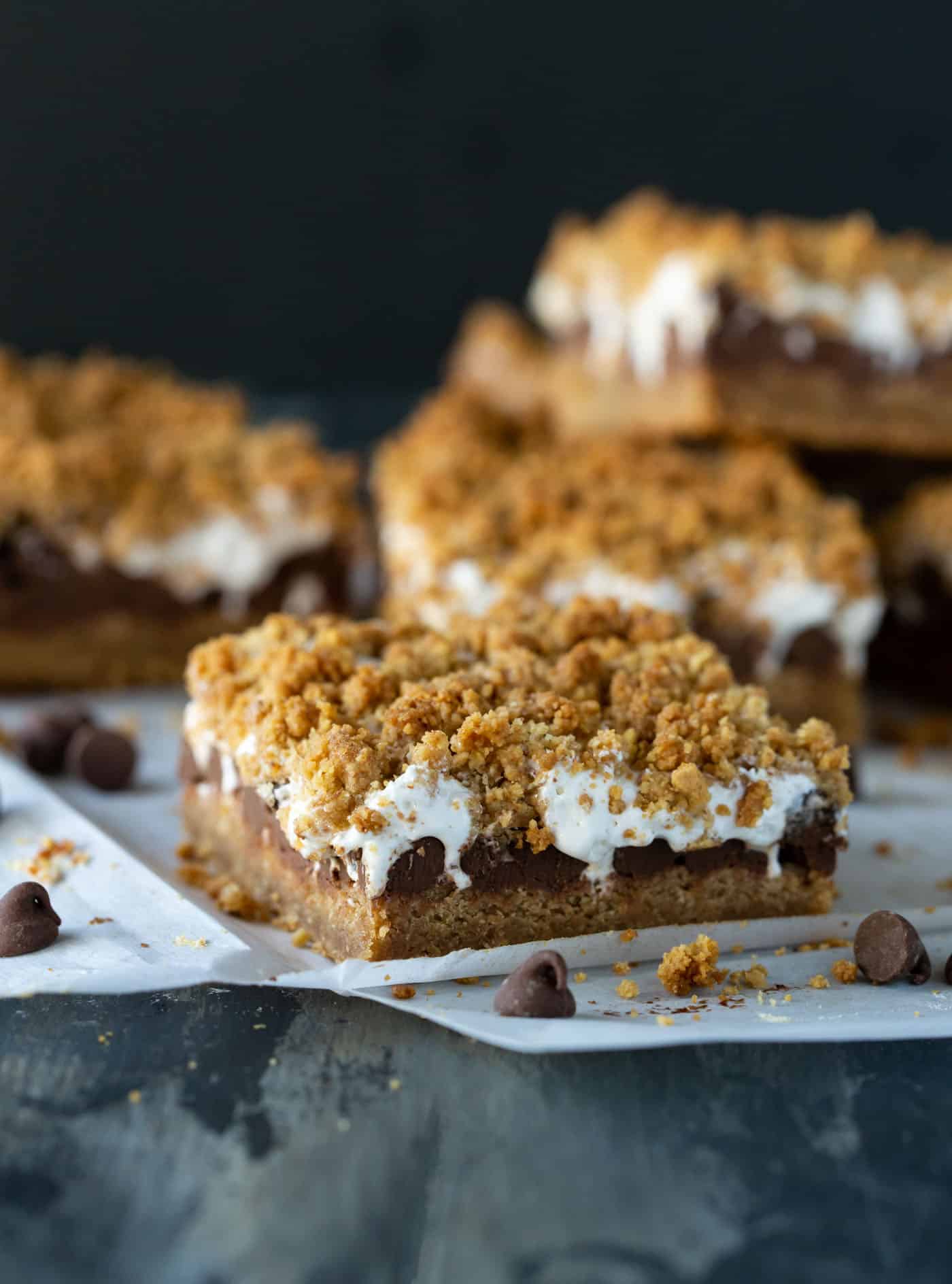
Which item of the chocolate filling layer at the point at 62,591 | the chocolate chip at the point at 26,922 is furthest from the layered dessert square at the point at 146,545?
the chocolate chip at the point at 26,922

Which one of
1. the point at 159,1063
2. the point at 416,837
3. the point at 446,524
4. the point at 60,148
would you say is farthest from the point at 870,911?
the point at 60,148

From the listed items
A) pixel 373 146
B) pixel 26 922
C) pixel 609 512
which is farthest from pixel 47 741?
pixel 373 146

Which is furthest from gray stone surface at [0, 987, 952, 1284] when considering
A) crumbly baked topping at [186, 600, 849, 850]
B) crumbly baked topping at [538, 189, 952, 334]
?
crumbly baked topping at [538, 189, 952, 334]

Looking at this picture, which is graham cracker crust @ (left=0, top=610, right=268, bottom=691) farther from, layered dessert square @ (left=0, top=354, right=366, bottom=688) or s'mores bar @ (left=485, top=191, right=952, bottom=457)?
s'mores bar @ (left=485, top=191, right=952, bottom=457)

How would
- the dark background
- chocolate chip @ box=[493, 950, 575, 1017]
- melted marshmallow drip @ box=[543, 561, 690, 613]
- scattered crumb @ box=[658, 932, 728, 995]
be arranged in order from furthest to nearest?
the dark background < melted marshmallow drip @ box=[543, 561, 690, 613] < scattered crumb @ box=[658, 932, 728, 995] < chocolate chip @ box=[493, 950, 575, 1017]

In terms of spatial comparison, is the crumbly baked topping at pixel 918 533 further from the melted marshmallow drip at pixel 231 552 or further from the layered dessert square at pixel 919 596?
the melted marshmallow drip at pixel 231 552

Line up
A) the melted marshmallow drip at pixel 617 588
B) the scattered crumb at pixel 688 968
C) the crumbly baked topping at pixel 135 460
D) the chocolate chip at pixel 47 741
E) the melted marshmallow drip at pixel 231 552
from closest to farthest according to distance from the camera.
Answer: the scattered crumb at pixel 688 968
the chocolate chip at pixel 47 741
the melted marshmallow drip at pixel 617 588
the crumbly baked topping at pixel 135 460
the melted marshmallow drip at pixel 231 552

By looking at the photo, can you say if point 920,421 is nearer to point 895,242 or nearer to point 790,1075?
point 895,242
